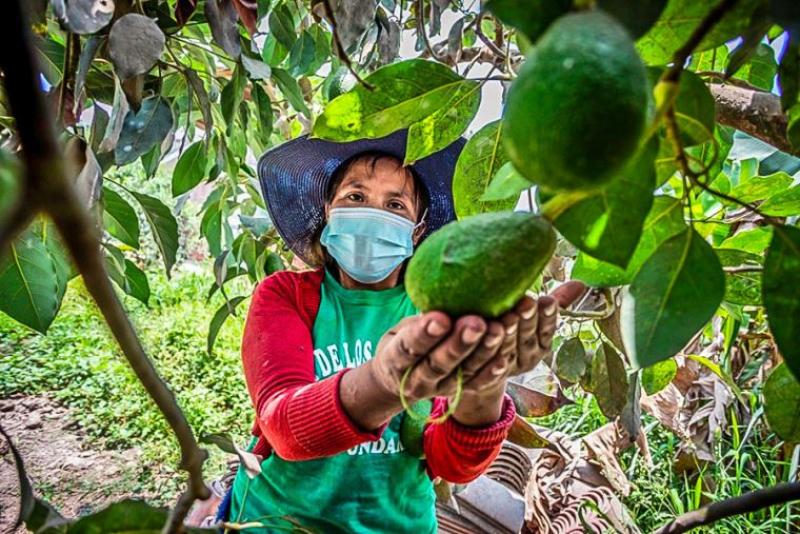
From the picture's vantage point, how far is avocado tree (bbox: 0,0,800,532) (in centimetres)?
24

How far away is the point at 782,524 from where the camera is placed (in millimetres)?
2213

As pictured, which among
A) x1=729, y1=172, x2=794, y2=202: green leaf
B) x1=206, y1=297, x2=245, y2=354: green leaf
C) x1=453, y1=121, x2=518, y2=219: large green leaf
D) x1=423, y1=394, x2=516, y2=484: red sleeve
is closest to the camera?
x1=453, y1=121, x2=518, y2=219: large green leaf

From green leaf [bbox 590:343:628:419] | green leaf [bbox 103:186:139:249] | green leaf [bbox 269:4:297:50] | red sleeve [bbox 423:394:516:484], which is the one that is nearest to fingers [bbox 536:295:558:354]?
red sleeve [bbox 423:394:516:484]

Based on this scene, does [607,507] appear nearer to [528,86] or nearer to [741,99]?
[741,99]

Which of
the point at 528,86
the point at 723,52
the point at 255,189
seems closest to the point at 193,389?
the point at 255,189

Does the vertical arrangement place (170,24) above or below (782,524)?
above

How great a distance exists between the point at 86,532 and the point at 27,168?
31 centimetres

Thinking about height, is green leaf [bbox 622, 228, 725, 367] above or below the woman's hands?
above

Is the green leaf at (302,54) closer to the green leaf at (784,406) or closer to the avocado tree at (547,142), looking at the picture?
the avocado tree at (547,142)

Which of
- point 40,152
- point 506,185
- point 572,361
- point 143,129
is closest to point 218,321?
point 143,129

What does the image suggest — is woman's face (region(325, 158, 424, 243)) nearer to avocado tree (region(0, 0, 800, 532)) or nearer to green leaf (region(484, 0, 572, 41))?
avocado tree (region(0, 0, 800, 532))

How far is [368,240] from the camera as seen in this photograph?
1113mm

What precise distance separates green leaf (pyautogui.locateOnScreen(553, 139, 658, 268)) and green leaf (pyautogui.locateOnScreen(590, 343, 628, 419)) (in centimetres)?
75

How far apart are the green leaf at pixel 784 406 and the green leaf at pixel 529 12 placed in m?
0.32
